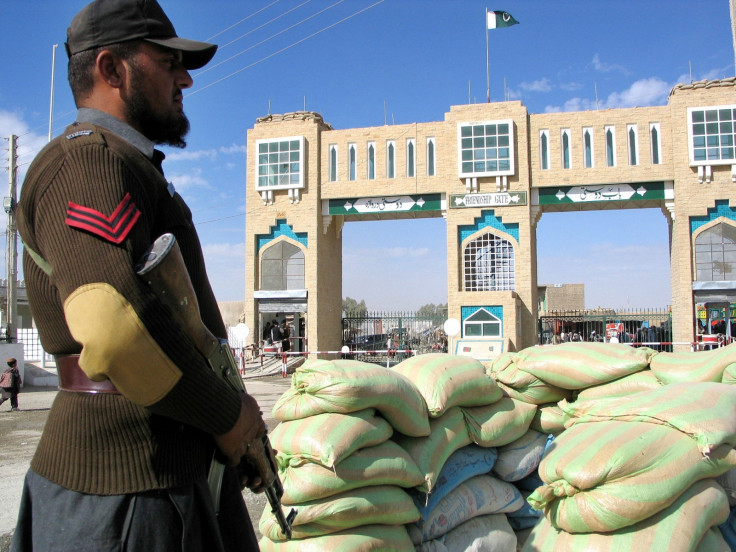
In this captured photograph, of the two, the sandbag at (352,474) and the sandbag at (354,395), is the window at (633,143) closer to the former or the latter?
the sandbag at (354,395)

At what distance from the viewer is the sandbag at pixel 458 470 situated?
A: 130 inches

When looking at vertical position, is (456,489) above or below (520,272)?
below

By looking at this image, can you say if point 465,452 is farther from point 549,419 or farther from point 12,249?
point 12,249

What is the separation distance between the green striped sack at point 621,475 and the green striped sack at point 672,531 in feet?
0.15

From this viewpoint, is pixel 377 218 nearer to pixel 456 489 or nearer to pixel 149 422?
pixel 456 489

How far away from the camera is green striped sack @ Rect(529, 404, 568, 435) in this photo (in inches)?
150

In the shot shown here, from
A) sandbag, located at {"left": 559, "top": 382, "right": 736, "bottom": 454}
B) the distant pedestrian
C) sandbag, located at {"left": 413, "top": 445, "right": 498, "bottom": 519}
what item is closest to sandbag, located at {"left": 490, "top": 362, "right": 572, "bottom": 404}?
sandbag, located at {"left": 413, "top": 445, "right": 498, "bottom": 519}

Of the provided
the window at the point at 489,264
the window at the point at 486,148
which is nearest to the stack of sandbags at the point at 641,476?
the window at the point at 489,264

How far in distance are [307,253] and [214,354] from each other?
65.3ft

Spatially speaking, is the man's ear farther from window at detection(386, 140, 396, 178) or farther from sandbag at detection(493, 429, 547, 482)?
window at detection(386, 140, 396, 178)

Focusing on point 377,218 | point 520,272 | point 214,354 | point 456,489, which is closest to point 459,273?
point 520,272

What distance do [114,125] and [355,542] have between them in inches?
91.2

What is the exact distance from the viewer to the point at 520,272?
1958 cm

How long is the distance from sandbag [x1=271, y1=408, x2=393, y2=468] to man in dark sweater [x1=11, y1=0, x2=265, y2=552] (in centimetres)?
142
